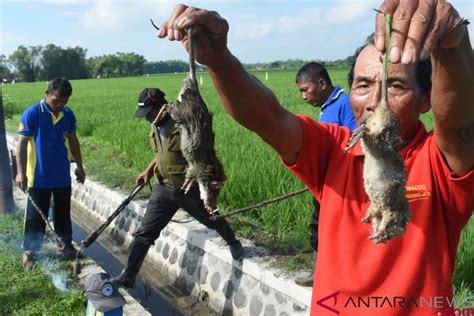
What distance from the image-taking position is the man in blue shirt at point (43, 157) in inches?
192

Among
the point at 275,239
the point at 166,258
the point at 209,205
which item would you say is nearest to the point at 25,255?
the point at 166,258

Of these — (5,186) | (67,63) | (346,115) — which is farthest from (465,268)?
(67,63)

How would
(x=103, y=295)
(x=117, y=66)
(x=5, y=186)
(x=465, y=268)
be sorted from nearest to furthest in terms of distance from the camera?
(x=103, y=295) → (x=465, y=268) → (x=5, y=186) → (x=117, y=66)

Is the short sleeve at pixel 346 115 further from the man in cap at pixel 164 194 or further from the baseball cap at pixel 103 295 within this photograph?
the baseball cap at pixel 103 295

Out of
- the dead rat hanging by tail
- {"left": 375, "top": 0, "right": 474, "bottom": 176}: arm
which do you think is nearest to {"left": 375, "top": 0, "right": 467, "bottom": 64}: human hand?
{"left": 375, "top": 0, "right": 474, "bottom": 176}: arm

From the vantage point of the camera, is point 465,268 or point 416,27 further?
point 465,268

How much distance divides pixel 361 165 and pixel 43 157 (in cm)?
436

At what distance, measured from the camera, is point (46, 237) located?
18.9 feet

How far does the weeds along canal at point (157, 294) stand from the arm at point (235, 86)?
11.6ft

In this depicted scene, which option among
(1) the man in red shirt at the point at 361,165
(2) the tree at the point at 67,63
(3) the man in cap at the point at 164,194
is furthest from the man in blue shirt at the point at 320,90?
(2) the tree at the point at 67,63

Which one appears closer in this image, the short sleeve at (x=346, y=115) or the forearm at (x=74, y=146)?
the short sleeve at (x=346, y=115)

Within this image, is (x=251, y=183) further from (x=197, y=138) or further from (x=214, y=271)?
(x=197, y=138)

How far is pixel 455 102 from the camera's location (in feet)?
3.95

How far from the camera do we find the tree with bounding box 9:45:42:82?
254 feet
